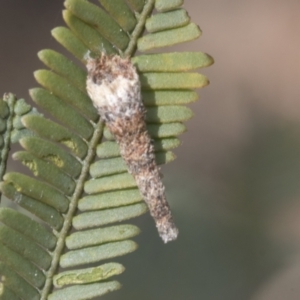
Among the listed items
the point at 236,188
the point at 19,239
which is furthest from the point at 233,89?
the point at 19,239

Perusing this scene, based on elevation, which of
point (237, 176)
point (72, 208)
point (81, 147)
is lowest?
point (237, 176)

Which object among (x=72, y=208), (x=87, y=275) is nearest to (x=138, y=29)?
(x=72, y=208)

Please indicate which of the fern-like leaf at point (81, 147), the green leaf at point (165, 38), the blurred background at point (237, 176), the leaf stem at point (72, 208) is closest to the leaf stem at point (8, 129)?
the fern-like leaf at point (81, 147)

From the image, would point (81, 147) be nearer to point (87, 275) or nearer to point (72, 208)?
point (72, 208)

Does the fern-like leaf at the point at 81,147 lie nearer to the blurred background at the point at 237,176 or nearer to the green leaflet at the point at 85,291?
the green leaflet at the point at 85,291

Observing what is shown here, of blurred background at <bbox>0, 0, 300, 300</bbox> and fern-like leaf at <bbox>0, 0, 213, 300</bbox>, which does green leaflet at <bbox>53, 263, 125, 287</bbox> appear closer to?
fern-like leaf at <bbox>0, 0, 213, 300</bbox>

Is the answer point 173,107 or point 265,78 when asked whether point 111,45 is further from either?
point 265,78
